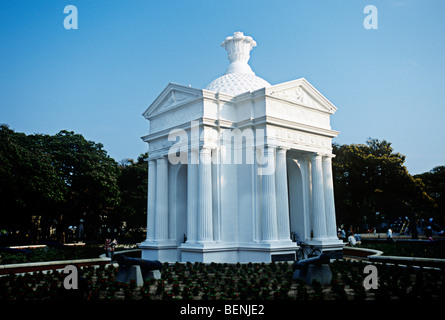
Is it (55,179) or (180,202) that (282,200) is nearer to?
(180,202)

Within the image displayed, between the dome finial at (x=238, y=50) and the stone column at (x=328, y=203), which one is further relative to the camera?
the dome finial at (x=238, y=50)

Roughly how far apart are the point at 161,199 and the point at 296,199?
848cm

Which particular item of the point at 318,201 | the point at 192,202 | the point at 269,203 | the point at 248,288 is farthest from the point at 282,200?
the point at 248,288

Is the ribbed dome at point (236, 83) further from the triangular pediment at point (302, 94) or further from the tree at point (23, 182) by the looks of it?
the tree at point (23, 182)

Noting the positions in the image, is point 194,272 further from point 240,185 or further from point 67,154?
point 67,154

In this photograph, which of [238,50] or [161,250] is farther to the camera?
[238,50]

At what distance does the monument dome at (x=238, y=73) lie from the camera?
2344 cm

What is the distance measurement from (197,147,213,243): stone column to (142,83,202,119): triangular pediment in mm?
3465

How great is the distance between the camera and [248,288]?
11.7m

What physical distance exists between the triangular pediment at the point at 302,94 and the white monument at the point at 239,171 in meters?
0.06

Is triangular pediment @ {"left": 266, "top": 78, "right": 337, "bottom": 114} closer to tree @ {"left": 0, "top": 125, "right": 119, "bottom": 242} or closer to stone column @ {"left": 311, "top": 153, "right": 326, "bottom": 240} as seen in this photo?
stone column @ {"left": 311, "top": 153, "right": 326, "bottom": 240}

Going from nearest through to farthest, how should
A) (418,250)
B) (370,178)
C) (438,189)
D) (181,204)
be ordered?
(418,250) < (181,204) < (370,178) < (438,189)

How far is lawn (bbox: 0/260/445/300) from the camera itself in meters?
10.8

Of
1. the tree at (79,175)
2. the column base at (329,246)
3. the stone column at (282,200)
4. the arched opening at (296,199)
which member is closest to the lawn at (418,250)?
the column base at (329,246)
